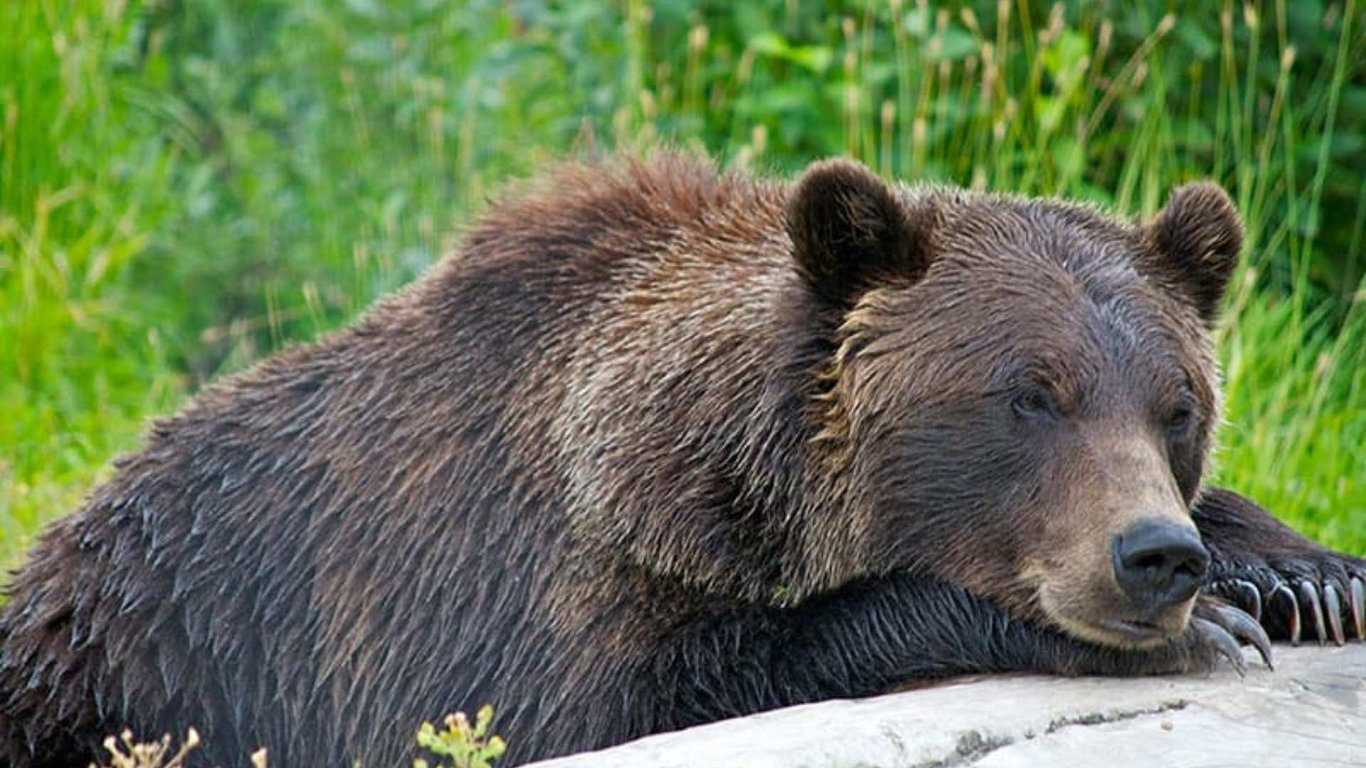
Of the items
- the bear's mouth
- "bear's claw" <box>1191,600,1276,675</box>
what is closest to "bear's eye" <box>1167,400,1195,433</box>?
"bear's claw" <box>1191,600,1276,675</box>

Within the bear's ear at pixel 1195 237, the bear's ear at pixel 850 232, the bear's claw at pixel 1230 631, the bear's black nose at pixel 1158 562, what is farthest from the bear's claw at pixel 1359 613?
the bear's ear at pixel 850 232

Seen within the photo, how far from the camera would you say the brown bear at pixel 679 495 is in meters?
4.41

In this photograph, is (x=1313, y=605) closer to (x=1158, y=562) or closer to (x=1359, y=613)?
(x=1359, y=613)

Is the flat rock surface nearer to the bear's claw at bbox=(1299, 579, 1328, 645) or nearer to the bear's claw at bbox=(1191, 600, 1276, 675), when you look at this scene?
the bear's claw at bbox=(1191, 600, 1276, 675)

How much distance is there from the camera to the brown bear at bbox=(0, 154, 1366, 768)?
441 centimetres

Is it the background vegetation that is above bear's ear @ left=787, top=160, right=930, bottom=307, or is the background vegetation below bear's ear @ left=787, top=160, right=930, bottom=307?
below

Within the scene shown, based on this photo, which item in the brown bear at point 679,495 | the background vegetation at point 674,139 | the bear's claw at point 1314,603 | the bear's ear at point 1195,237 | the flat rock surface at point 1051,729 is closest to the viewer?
the flat rock surface at point 1051,729

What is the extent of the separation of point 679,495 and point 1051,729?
1.08 metres

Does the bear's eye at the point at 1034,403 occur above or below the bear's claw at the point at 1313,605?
above

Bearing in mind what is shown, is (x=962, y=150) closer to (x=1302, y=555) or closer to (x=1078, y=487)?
(x=1302, y=555)

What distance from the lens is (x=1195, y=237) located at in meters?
4.88

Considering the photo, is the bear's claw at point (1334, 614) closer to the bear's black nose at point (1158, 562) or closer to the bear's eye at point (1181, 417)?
the bear's eye at point (1181, 417)

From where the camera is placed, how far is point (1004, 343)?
14.6 ft

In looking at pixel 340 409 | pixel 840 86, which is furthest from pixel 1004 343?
pixel 840 86
